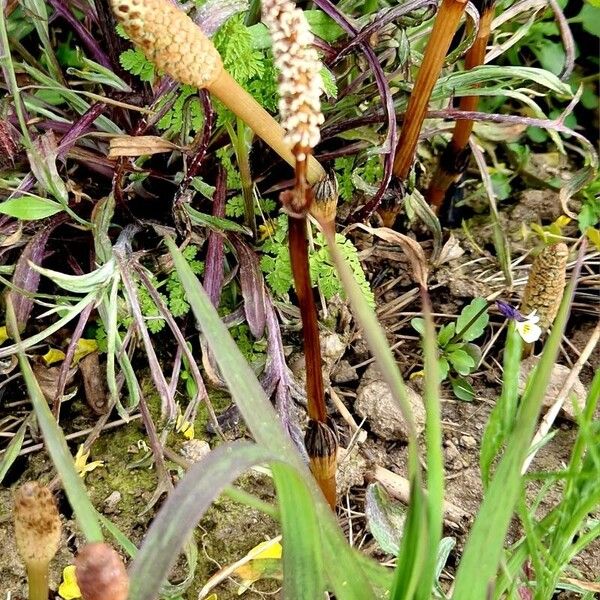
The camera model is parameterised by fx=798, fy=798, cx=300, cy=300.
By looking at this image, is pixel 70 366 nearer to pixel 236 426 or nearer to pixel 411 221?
pixel 236 426

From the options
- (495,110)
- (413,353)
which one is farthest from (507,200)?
(413,353)

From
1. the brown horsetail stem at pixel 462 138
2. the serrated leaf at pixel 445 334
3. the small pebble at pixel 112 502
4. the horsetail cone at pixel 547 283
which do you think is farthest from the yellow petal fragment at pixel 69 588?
the brown horsetail stem at pixel 462 138

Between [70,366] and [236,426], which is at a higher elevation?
[70,366]

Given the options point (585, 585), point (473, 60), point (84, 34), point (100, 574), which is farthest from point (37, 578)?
point (473, 60)

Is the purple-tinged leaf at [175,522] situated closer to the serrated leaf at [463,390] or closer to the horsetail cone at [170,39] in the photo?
the horsetail cone at [170,39]

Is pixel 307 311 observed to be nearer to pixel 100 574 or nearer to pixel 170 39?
pixel 170 39
